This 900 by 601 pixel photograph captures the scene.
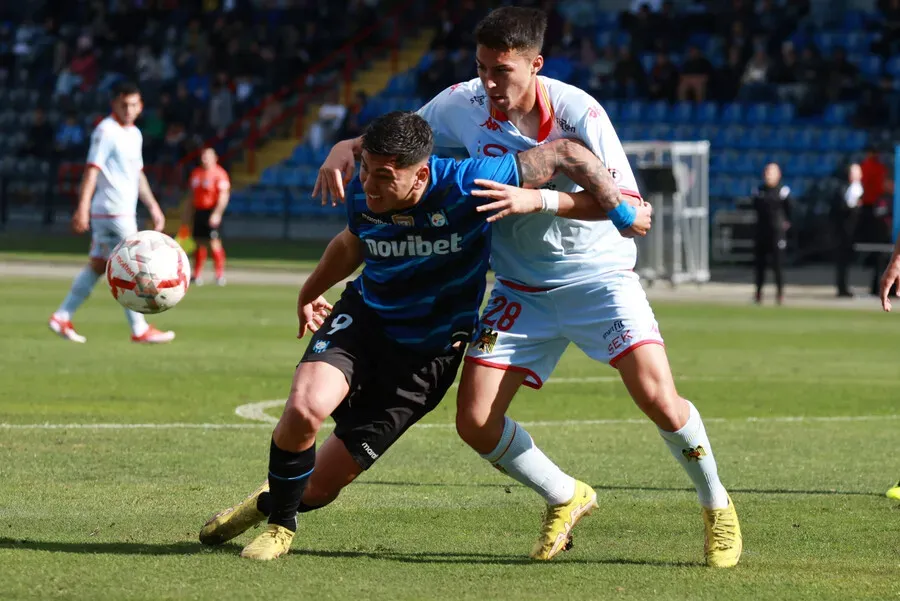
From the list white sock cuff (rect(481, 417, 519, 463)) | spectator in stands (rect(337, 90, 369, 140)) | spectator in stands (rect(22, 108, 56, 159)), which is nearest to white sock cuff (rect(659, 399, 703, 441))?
white sock cuff (rect(481, 417, 519, 463))

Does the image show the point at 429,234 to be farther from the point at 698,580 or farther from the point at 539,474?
the point at 698,580

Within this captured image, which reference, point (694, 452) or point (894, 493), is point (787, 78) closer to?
point (894, 493)

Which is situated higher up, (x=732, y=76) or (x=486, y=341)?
(x=486, y=341)

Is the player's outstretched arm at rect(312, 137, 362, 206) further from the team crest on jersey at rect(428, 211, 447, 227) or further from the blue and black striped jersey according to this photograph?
the team crest on jersey at rect(428, 211, 447, 227)

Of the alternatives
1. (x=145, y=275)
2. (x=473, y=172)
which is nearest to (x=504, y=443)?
(x=473, y=172)

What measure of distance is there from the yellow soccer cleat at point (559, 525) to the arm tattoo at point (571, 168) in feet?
4.14

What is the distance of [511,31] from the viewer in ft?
18.9

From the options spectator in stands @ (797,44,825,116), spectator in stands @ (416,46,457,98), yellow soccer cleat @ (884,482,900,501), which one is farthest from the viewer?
spectator in stands @ (416,46,457,98)

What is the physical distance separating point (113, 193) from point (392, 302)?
30.2 feet

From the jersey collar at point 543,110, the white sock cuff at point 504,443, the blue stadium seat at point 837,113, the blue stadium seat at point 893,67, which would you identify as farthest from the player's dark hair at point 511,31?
the blue stadium seat at point 893,67

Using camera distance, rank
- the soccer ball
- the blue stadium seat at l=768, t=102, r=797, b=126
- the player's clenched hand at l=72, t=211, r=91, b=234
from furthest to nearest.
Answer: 1. the blue stadium seat at l=768, t=102, r=797, b=126
2. the player's clenched hand at l=72, t=211, r=91, b=234
3. the soccer ball

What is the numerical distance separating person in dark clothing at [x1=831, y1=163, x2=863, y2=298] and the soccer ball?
1611 cm

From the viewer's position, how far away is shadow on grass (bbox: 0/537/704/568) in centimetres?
584

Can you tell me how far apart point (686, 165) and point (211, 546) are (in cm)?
2013
